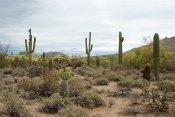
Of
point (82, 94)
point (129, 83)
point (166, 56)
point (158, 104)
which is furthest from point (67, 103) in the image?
point (166, 56)

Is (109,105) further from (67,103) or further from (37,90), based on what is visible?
(37,90)

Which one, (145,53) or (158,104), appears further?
(145,53)

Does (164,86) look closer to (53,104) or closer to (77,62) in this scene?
(53,104)

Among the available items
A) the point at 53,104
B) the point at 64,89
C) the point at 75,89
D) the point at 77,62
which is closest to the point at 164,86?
the point at 75,89

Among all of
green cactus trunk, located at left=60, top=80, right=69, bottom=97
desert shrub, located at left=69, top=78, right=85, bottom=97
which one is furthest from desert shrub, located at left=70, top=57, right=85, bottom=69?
green cactus trunk, located at left=60, top=80, right=69, bottom=97

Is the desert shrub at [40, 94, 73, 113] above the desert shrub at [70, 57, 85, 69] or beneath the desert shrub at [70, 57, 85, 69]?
beneath

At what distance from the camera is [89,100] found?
13688 millimetres

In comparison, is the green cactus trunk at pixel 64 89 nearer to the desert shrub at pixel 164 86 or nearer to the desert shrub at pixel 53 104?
the desert shrub at pixel 53 104

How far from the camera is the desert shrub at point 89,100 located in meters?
13.6

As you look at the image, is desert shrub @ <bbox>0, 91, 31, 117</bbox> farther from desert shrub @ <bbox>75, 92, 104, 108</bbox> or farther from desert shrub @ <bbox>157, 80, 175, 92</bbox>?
desert shrub @ <bbox>157, 80, 175, 92</bbox>

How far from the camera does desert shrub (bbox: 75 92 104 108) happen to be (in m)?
13.6

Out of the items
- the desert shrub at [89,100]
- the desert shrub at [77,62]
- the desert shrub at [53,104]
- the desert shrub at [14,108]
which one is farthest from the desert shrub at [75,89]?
the desert shrub at [77,62]

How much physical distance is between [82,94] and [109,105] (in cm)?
122

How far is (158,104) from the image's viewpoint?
41.1 ft
